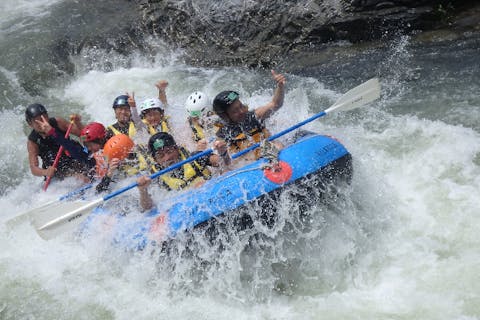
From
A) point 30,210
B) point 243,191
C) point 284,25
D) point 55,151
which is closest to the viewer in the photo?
point 243,191

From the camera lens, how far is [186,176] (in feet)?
15.6

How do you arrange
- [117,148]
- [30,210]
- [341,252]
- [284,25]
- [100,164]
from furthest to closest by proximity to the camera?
[284,25]
[100,164]
[30,210]
[117,148]
[341,252]

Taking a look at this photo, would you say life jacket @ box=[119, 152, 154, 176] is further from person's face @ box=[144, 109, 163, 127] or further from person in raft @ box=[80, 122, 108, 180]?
person's face @ box=[144, 109, 163, 127]

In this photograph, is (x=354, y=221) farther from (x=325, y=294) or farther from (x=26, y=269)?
(x=26, y=269)

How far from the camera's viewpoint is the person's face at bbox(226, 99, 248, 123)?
4664 mm

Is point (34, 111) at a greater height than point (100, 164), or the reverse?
point (34, 111)

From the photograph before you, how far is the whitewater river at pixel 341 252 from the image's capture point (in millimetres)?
4082

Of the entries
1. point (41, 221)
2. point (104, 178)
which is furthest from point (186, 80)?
point (41, 221)

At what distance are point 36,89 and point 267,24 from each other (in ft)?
13.3

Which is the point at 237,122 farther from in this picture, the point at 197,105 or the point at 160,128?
the point at 160,128

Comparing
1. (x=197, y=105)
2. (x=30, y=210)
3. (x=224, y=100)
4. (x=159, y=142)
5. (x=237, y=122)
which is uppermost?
(x=224, y=100)

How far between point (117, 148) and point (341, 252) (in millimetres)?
2263

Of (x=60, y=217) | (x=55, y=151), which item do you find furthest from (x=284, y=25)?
(x=60, y=217)

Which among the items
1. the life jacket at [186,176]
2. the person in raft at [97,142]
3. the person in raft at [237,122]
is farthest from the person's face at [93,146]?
the person in raft at [237,122]
